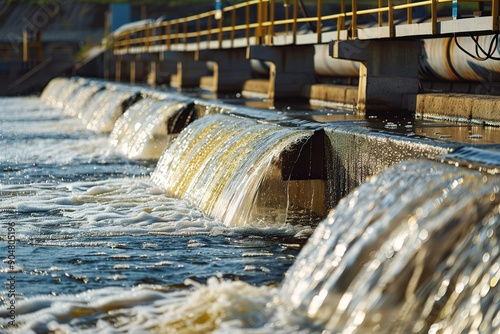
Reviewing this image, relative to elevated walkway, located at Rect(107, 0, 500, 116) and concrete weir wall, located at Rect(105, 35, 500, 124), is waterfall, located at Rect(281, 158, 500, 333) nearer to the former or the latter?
elevated walkway, located at Rect(107, 0, 500, 116)

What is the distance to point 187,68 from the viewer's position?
3166cm

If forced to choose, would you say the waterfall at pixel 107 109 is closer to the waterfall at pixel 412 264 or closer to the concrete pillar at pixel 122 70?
the concrete pillar at pixel 122 70

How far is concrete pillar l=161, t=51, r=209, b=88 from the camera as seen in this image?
31.3 metres

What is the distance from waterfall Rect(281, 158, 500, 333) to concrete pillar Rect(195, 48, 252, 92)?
18.9m

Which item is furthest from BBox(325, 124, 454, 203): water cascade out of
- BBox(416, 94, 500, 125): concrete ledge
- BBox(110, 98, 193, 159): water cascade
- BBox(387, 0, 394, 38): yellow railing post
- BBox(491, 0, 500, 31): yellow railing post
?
BBox(110, 98, 193, 159): water cascade

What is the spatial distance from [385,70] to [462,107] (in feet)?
8.35

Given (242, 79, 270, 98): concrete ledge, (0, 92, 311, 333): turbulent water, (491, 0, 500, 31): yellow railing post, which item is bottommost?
(0, 92, 311, 333): turbulent water

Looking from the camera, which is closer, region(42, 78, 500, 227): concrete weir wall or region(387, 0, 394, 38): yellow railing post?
region(42, 78, 500, 227): concrete weir wall

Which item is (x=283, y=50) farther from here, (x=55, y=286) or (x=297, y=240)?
(x=55, y=286)

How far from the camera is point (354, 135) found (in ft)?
33.5

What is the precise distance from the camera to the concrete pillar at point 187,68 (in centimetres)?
3128

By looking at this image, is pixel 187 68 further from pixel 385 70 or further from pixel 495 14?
pixel 495 14

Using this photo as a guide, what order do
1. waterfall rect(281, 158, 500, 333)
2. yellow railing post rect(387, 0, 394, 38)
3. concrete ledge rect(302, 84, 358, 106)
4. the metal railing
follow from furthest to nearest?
concrete ledge rect(302, 84, 358, 106)
yellow railing post rect(387, 0, 394, 38)
the metal railing
waterfall rect(281, 158, 500, 333)

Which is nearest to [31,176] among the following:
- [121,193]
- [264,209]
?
[121,193]
